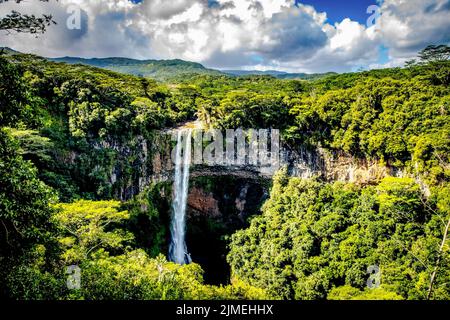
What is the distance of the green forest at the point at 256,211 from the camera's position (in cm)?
635

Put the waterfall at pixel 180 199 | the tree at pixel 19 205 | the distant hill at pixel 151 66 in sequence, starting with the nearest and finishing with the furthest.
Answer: the tree at pixel 19 205 → the waterfall at pixel 180 199 → the distant hill at pixel 151 66

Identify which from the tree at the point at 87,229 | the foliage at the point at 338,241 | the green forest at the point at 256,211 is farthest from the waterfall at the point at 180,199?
the tree at the point at 87,229

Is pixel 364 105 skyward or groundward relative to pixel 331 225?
skyward

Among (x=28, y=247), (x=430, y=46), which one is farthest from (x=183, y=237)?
(x=430, y=46)

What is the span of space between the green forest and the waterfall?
0.80 meters

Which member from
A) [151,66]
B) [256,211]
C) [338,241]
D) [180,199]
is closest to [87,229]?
[180,199]

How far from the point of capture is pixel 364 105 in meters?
20.1

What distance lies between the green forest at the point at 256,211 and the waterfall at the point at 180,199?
80cm

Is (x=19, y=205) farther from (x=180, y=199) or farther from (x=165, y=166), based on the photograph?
(x=180, y=199)

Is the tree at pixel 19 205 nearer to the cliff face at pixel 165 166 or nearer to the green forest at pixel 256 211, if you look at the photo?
the green forest at pixel 256 211

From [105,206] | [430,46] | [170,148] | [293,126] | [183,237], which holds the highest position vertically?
[430,46]

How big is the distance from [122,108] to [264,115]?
9.87m

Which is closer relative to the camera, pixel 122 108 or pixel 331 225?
pixel 331 225
